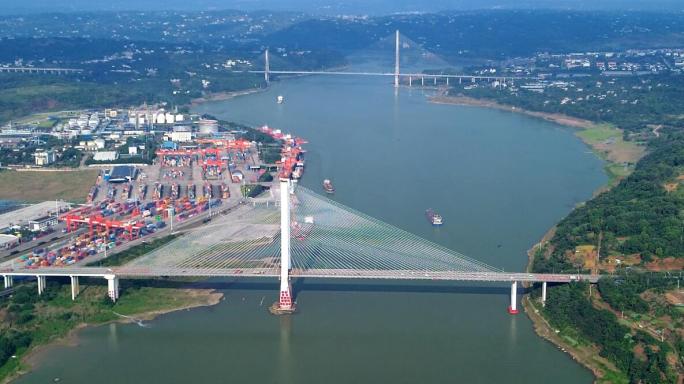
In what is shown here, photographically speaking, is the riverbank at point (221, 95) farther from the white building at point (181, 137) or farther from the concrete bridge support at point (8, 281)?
the concrete bridge support at point (8, 281)

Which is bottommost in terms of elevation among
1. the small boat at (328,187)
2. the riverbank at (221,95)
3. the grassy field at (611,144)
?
the small boat at (328,187)

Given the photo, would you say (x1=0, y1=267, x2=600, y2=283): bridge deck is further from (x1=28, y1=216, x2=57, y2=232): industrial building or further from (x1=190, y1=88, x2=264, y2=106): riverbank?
(x1=190, y1=88, x2=264, y2=106): riverbank

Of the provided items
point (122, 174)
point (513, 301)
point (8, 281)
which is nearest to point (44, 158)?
point (122, 174)

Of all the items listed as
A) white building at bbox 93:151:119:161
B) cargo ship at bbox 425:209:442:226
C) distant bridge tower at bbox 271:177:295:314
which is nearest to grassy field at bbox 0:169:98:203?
white building at bbox 93:151:119:161

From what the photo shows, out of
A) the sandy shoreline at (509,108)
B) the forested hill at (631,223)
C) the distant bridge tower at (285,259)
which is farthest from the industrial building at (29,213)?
the sandy shoreline at (509,108)

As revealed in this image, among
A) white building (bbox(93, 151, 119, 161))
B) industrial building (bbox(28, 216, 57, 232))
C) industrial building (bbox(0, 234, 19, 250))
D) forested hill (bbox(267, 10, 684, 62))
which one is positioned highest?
forested hill (bbox(267, 10, 684, 62))

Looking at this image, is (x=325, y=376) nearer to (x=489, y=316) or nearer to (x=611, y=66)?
(x=489, y=316)

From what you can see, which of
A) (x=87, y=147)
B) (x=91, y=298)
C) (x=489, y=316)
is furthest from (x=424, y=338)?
(x=87, y=147)
